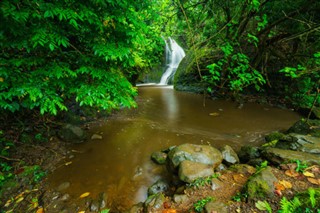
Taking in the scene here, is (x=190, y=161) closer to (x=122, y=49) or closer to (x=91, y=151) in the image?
(x=122, y=49)

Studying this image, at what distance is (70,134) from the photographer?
4.50 metres

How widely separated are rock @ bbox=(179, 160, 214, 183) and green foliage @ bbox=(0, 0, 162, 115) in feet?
4.62

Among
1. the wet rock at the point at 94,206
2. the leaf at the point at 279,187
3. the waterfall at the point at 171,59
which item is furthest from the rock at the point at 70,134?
the waterfall at the point at 171,59

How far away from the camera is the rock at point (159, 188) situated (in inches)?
118

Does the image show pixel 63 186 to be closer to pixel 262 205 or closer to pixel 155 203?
pixel 155 203

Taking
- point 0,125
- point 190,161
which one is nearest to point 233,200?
point 190,161

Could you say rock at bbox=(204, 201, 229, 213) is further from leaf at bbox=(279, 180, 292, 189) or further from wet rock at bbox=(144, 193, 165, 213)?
leaf at bbox=(279, 180, 292, 189)

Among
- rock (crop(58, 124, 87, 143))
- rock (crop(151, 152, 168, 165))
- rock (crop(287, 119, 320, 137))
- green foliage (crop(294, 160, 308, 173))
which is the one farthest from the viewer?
rock (crop(58, 124, 87, 143))

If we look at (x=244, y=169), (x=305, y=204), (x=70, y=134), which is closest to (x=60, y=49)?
(x=70, y=134)

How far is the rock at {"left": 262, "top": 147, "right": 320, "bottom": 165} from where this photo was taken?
2.67 meters

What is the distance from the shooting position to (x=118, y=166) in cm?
380

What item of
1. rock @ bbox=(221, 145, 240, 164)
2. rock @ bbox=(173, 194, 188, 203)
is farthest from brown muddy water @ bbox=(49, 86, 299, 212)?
rock @ bbox=(221, 145, 240, 164)

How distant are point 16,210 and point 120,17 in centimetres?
323

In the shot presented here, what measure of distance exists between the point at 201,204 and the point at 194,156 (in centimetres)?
101
